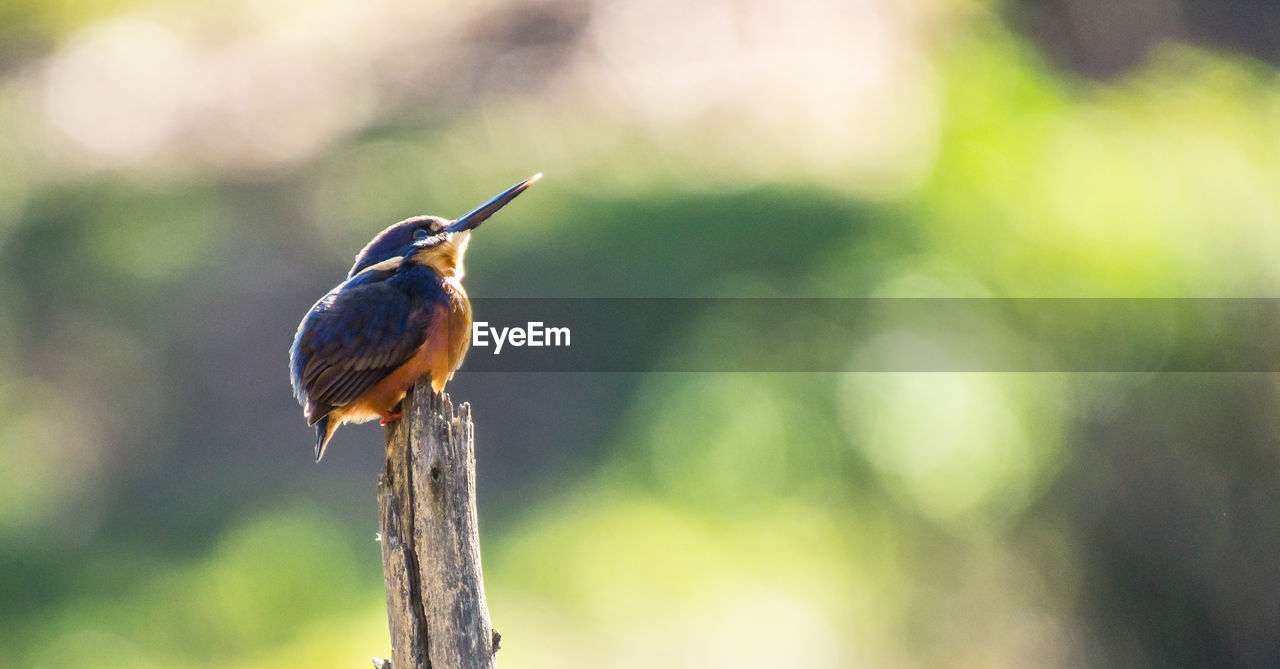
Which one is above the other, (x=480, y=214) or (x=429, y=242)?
(x=480, y=214)

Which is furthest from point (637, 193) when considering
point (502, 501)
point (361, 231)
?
point (502, 501)

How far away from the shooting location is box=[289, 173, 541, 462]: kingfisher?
3.87m

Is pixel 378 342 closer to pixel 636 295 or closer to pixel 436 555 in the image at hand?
pixel 436 555

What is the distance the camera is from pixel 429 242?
4352 mm

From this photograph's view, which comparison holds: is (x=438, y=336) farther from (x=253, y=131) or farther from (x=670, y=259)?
(x=253, y=131)

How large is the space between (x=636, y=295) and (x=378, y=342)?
6695mm

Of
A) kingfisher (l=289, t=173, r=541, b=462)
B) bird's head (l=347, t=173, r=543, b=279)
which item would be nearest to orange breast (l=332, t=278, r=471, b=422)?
kingfisher (l=289, t=173, r=541, b=462)

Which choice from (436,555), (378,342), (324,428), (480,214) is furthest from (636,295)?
(436,555)

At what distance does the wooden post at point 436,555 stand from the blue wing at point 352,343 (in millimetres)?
583

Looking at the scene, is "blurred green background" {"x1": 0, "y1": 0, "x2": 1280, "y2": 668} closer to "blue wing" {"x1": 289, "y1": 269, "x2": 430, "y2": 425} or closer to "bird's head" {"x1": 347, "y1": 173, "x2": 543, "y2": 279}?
"bird's head" {"x1": 347, "y1": 173, "x2": 543, "y2": 279}

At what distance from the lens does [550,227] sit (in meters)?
11.1

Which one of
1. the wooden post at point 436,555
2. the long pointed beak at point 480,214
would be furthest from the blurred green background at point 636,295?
the wooden post at point 436,555

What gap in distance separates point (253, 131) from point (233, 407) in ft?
10.6

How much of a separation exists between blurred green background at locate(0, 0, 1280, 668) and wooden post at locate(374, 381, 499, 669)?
4.69 m
